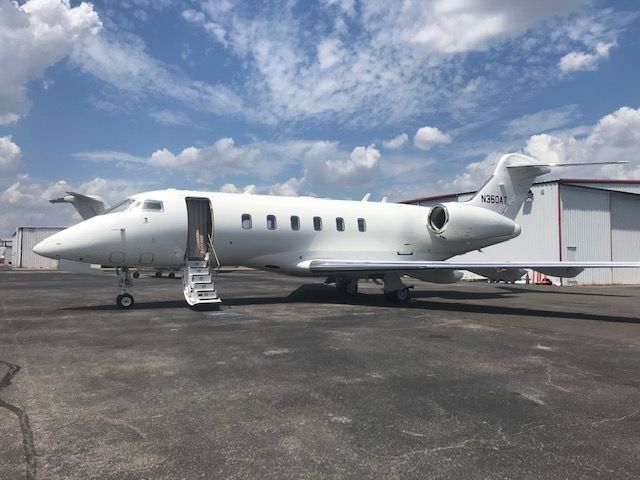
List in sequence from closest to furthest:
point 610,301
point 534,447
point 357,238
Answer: point 534,447
point 357,238
point 610,301

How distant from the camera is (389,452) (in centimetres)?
397

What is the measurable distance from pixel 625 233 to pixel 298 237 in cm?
2461

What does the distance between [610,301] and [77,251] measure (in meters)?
17.6

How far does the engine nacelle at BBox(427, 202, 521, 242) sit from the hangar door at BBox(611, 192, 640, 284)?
1560 cm

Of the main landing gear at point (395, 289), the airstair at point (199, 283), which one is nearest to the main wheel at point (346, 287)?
the main landing gear at point (395, 289)

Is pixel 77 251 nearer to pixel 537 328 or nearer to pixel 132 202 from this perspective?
pixel 132 202

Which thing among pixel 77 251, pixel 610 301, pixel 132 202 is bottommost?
pixel 610 301

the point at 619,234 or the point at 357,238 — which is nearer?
the point at 357,238

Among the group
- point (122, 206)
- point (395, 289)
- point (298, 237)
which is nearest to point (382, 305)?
point (395, 289)

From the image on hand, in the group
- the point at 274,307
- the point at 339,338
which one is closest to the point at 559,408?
the point at 339,338

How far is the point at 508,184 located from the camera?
1938 cm

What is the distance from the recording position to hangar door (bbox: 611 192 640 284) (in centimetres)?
2991

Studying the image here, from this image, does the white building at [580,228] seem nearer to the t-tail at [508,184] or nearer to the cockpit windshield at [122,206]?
the t-tail at [508,184]

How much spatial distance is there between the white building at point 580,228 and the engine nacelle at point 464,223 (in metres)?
11.7
